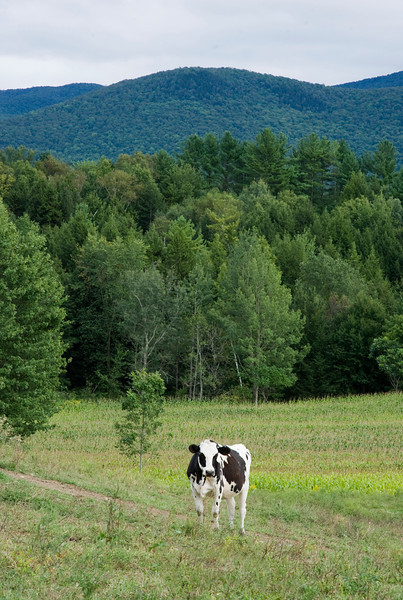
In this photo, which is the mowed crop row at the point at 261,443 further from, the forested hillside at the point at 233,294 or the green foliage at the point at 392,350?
the forested hillside at the point at 233,294

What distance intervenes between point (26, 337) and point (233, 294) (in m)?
32.6

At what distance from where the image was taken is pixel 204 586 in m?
8.03

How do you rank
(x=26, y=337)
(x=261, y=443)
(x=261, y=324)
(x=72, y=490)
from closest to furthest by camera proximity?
(x=72, y=490) < (x=26, y=337) < (x=261, y=443) < (x=261, y=324)

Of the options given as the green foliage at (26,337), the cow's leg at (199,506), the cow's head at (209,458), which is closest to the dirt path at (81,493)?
the cow's leg at (199,506)

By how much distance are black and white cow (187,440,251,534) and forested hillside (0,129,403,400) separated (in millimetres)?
40528

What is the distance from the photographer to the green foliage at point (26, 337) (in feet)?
81.6

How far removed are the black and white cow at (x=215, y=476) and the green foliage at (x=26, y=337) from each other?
14248mm

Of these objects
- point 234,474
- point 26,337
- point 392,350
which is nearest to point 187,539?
point 234,474

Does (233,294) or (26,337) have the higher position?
(26,337)

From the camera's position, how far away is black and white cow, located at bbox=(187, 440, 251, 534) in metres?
11.4

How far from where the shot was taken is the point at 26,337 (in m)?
26.3

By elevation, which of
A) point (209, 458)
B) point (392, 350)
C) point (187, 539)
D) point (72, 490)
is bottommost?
Result: point (392, 350)

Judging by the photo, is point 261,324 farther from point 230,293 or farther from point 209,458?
point 209,458

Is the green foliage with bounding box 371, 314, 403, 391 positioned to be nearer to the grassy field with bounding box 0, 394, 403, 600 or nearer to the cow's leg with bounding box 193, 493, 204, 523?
the grassy field with bounding box 0, 394, 403, 600
